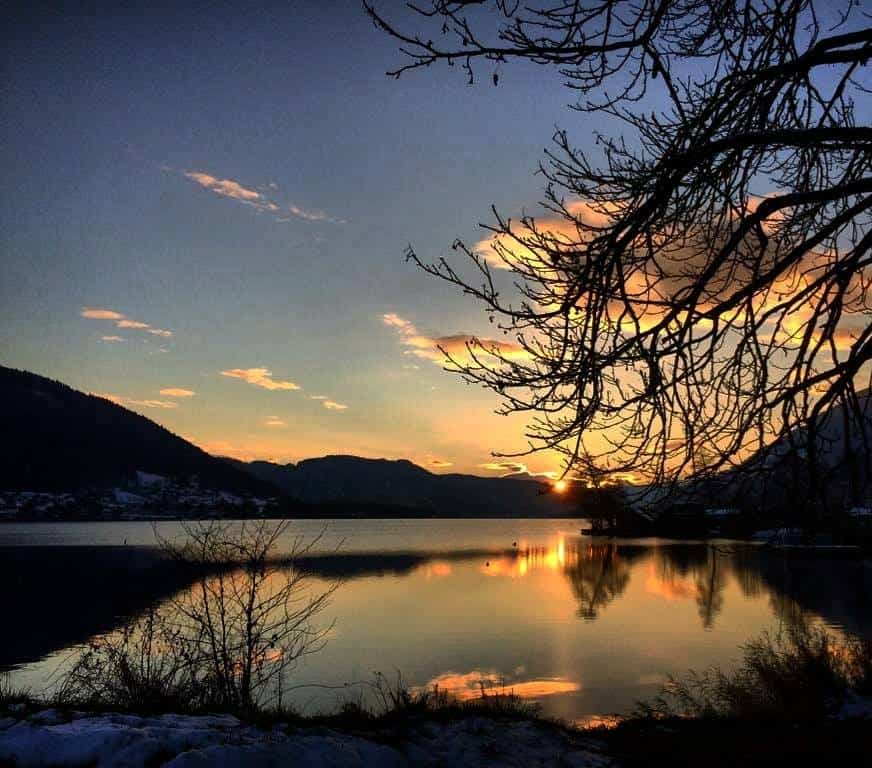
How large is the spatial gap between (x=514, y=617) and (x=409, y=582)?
55.9 feet

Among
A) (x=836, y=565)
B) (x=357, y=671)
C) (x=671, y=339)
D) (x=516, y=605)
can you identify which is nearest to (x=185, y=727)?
(x=671, y=339)

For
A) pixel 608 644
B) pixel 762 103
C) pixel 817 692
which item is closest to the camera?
pixel 762 103

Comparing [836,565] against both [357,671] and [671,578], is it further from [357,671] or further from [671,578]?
[357,671]

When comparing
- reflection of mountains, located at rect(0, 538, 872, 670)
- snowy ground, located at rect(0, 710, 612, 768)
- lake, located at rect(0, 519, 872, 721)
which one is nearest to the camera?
snowy ground, located at rect(0, 710, 612, 768)

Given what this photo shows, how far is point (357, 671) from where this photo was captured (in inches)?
923

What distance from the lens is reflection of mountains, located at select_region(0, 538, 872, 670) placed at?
32000mm

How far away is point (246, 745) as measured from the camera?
20.4ft

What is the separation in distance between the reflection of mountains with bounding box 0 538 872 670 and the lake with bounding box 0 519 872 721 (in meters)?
0.17

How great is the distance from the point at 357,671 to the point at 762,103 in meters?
20.9

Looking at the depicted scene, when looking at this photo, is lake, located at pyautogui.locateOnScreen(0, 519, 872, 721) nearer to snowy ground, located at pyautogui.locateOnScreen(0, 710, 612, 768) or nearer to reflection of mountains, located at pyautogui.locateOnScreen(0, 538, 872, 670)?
reflection of mountains, located at pyautogui.locateOnScreen(0, 538, 872, 670)

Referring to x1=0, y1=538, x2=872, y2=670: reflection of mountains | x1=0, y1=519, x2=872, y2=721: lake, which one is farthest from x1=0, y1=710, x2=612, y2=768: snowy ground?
x1=0, y1=538, x2=872, y2=670: reflection of mountains

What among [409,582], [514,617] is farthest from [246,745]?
[409,582]

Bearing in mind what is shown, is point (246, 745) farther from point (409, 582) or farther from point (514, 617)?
point (409, 582)

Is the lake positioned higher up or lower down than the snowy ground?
lower down
